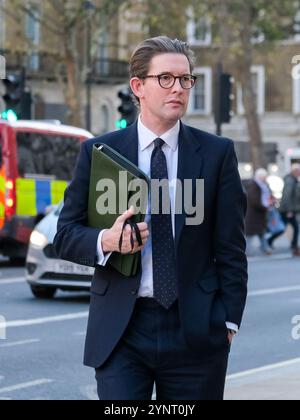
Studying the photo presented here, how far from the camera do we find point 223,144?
5.19 m

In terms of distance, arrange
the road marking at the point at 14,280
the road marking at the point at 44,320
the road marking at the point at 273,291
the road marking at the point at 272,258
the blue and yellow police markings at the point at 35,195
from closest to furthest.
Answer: the road marking at the point at 44,320 < the road marking at the point at 273,291 < the road marking at the point at 14,280 < the blue and yellow police markings at the point at 35,195 < the road marking at the point at 272,258

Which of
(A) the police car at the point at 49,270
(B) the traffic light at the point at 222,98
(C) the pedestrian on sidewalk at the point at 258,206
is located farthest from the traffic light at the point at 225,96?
(A) the police car at the point at 49,270

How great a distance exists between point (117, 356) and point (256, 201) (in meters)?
23.1

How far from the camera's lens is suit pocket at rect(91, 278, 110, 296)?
5035 millimetres

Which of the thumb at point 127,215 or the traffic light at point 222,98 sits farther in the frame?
the traffic light at point 222,98

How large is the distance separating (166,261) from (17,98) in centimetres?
2127

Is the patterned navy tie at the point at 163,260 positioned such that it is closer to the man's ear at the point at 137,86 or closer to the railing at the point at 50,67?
the man's ear at the point at 137,86

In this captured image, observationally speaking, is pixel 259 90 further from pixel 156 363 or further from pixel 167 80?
pixel 156 363

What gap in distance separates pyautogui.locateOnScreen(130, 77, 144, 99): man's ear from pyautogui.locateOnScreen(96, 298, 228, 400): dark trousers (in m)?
0.78

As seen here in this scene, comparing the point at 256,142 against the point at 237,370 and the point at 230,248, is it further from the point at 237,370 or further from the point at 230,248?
the point at 230,248

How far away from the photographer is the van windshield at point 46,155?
79.2 ft

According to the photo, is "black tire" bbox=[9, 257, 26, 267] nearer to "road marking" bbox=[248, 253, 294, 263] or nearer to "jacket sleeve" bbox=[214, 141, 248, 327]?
"road marking" bbox=[248, 253, 294, 263]

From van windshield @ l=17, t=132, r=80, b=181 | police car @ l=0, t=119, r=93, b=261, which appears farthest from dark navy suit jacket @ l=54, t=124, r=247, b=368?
van windshield @ l=17, t=132, r=80, b=181

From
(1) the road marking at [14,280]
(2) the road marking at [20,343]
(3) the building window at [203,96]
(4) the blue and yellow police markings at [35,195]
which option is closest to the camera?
(2) the road marking at [20,343]
